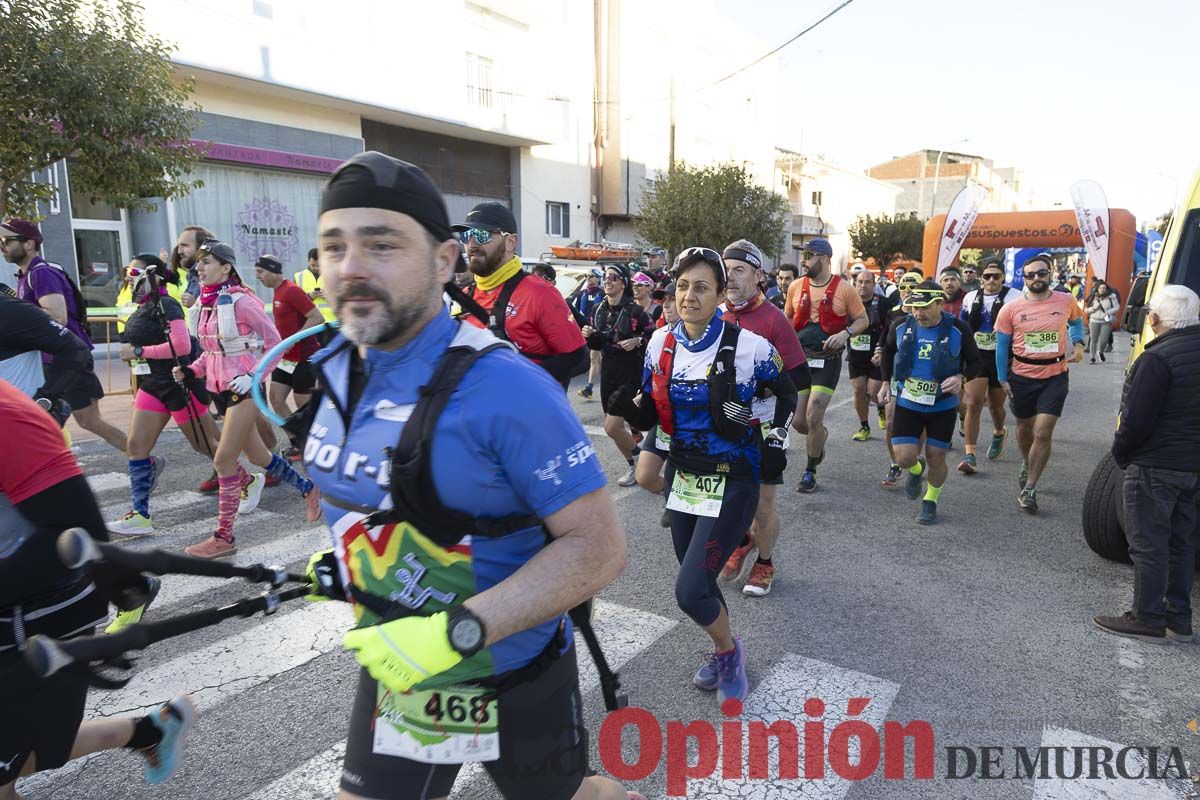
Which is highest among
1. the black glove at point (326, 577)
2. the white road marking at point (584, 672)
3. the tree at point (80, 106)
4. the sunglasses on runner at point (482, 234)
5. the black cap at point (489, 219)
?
the tree at point (80, 106)

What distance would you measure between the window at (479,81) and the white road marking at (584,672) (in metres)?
25.0

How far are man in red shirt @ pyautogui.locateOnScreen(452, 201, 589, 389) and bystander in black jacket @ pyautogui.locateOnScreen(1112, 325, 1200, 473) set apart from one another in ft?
11.0

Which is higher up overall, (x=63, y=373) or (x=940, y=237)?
(x=940, y=237)

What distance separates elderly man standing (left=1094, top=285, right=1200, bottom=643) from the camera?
12.7 ft

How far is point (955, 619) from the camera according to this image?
4.23m

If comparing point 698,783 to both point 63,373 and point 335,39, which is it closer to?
point 63,373

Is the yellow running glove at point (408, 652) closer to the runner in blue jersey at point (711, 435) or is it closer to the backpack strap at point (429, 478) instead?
the backpack strap at point (429, 478)

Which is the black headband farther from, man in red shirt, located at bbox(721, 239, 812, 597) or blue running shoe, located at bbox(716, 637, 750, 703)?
blue running shoe, located at bbox(716, 637, 750, 703)

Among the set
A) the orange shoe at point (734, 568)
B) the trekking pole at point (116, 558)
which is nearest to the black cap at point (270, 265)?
the orange shoe at point (734, 568)

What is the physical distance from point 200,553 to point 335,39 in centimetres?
1866

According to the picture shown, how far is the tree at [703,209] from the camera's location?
1261 inches

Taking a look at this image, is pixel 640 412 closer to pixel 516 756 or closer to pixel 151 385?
pixel 516 756

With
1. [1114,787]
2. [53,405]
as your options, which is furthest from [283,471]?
[1114,787]

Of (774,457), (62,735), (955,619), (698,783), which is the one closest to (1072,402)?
(955,619)
